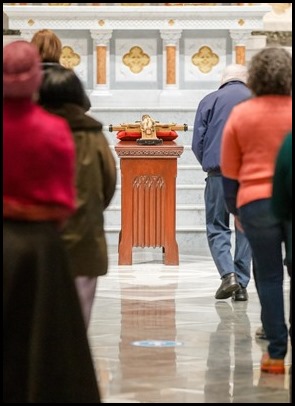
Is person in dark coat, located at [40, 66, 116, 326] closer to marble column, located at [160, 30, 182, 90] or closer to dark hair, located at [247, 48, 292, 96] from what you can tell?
dark hair, located at [247, 48, 292, 96]

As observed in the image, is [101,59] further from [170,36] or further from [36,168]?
[36,168]

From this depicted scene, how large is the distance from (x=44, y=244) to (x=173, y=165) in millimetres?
7970

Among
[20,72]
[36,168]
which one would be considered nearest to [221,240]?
[20,72]

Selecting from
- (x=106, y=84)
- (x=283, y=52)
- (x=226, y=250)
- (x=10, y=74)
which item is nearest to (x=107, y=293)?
(x=226, y=250)

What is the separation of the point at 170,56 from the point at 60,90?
11.9 meters

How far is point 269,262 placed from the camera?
6.74 metres

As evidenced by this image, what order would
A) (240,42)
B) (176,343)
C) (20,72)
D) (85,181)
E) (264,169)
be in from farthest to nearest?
(240,42), (176,343), (264,169), (85,181), (20,72)

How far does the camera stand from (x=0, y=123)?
522 centimetres

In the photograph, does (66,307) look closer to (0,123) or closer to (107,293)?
(0,123)

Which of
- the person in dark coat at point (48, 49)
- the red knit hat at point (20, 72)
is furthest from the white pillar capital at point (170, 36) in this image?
the red knit hat at point (20, 72)

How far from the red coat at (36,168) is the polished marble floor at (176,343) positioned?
52.4 inches

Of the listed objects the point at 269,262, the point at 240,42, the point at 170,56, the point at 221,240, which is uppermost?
the point at 240,42

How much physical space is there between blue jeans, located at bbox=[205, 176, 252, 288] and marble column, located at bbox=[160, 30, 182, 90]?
7830 millimetres

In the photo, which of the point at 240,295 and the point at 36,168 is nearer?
the point at 36,168
